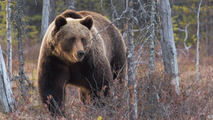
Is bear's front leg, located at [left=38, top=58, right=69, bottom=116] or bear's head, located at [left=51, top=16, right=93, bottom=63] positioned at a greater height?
bear's head, located at [left=51, top=16, right=93, bottom=63]

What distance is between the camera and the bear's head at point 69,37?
4.27 meters

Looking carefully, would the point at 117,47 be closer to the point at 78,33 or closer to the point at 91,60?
the point at 91,60

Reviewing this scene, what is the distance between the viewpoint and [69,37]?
4289mm

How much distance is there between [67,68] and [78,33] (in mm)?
814

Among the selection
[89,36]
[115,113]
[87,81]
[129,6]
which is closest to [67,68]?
[87,81]

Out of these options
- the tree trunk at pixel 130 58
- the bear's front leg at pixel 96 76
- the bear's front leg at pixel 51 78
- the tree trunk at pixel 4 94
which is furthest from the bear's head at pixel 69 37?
the tree trunk at pixel 4 94

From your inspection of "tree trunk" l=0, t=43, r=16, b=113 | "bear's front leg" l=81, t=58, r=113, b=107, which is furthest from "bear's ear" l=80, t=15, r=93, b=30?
"tree trunk" l=0, t=43, r=16, b=113

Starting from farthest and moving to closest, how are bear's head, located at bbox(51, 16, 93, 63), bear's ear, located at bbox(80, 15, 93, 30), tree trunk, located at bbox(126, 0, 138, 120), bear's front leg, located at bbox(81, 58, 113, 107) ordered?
1. bear's front leg, located at bbox(81, 58, 113, 107)
2. bear's ear, located at bbox(80, 15, 93, 30)
3. bear's head, located at bbox(51, 16, 93, 63)
4. tree trunk, located at bbox(126, 0, 138, 120)

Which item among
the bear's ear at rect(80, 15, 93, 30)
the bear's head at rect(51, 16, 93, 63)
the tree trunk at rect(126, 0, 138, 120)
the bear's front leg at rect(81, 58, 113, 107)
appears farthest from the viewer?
the bear's front leg at rect(81, 58, 113, 107)

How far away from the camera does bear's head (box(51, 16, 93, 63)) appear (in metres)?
4.27

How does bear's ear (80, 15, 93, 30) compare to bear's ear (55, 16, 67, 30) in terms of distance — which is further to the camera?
bear's ear (80, 15, 93, 30)

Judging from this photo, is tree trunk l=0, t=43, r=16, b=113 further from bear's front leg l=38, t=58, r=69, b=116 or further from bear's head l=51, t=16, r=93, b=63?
bear's head l=51, t=16, r=93, b=63

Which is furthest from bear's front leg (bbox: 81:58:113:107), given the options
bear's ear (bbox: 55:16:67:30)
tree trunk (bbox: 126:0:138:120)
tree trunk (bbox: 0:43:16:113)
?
tree trunk (bbox: 0:43:16:113)

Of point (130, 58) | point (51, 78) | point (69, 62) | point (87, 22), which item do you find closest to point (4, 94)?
point (51, 78)
